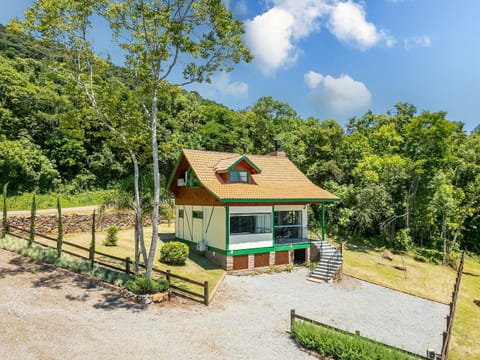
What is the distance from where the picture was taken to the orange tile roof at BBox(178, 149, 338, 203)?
738 inches

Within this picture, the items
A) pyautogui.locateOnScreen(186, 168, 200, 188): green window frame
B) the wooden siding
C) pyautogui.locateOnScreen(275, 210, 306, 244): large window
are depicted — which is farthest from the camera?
pyautogui.locateOnScreen(275, 210, 306, 244): large window

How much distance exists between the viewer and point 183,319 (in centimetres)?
1128

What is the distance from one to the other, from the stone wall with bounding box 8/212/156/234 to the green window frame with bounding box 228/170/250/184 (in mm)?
11349

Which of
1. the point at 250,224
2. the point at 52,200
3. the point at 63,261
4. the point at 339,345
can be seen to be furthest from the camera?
the point at 52,200

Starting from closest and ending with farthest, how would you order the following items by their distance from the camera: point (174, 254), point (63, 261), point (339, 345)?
point (339, 345) → point (63, 261) → point (174, 254)

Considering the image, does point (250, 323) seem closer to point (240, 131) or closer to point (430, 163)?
point (430, 163)

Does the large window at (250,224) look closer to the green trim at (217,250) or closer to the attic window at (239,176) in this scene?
the green trim at (217,250)

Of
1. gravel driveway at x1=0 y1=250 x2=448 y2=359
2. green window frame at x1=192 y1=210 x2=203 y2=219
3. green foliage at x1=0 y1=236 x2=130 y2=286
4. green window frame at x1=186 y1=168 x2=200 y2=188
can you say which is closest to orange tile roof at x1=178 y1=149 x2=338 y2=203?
green window frame at x1=186 y1=168 x2=200 y2=188

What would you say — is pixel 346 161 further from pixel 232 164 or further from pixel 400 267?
pixel 232 164

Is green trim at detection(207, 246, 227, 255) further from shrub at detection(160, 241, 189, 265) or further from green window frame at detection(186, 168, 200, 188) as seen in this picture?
green window frame at detection(186, 168, 200, 188)

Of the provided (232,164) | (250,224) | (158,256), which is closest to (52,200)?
(158,256)

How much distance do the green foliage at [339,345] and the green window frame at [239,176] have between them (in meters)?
11.3

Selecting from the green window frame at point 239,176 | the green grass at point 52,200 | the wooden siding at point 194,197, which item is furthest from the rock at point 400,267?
the green grass at point 52,200

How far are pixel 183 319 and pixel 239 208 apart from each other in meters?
8.53
